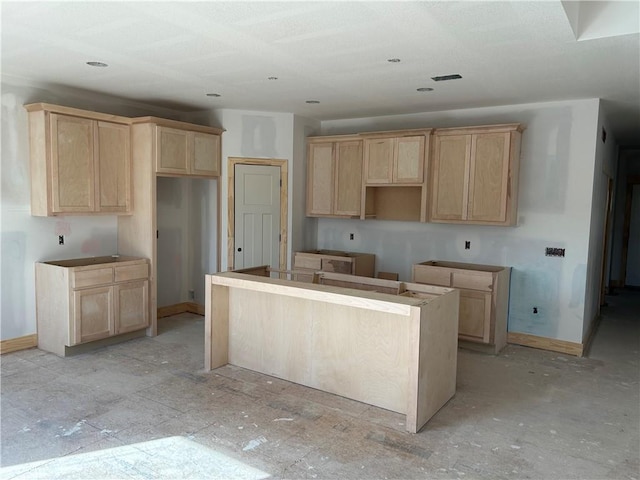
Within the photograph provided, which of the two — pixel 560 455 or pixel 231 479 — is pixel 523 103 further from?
pixel 231 479

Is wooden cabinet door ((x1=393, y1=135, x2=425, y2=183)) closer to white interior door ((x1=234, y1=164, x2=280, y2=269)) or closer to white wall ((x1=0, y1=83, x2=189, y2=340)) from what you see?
white interior door ((x1=234, y1=164, x2=280, y2=269))

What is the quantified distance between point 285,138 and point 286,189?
634 millimetres

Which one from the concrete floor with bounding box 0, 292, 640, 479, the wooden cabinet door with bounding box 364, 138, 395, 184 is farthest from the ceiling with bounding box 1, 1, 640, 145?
the concrete floor with bounding box 0, 292, 640, 479

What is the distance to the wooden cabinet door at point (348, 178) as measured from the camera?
581cm

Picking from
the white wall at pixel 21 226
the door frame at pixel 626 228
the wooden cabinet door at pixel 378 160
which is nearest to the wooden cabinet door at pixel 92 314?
the white wall at pixel 21 226

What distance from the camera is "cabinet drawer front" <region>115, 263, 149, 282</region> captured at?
471cm

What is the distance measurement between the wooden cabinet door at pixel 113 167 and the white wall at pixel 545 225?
11.5ft

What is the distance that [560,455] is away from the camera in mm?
2859

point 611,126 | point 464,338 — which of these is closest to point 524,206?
point 464,338

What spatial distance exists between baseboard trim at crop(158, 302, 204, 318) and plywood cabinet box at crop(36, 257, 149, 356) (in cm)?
89

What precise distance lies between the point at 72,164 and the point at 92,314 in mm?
1446

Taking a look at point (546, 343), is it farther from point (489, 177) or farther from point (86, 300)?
point (86, 300)

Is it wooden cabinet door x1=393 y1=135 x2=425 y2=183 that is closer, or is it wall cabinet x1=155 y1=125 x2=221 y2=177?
wall cabinet x1=155 y1=125 x2=221 y2=177

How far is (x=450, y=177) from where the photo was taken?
5.16 m
